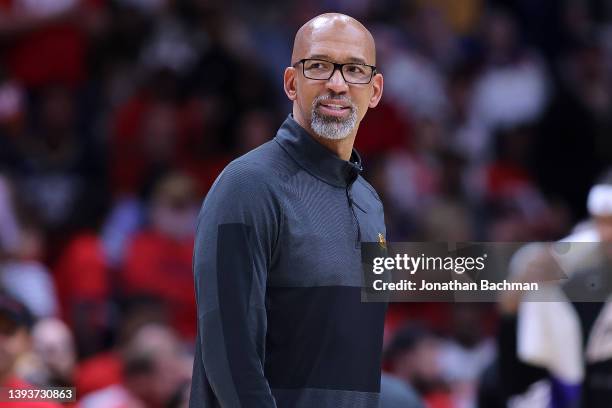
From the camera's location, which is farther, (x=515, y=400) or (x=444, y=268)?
(x=515, y=400)

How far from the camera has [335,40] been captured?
2930 mm

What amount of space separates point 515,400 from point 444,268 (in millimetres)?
1949

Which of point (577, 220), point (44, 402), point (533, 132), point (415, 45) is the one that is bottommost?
point (44, 402)

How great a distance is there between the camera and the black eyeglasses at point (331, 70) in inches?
116

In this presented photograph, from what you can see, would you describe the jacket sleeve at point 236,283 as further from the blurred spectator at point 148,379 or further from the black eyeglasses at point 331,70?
the blurred spectator at point 148,379

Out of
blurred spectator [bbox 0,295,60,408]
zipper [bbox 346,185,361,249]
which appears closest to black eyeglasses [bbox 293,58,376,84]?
zipper [bbox 346,185,361,249]

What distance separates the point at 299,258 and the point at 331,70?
425 mm

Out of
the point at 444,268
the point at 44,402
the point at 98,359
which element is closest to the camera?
the point at 444,268

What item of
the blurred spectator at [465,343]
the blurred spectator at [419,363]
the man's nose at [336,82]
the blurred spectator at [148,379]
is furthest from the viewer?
the blurred spectator at [465,343]

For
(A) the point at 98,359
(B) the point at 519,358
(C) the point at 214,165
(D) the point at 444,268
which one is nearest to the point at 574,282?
(D) the point at 444,268

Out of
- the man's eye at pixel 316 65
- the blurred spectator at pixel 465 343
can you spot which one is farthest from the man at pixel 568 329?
the blurred spectator at pixel 465 343

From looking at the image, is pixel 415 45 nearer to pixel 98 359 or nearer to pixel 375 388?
pixel 98 359

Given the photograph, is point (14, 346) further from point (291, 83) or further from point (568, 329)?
point (568, 329)

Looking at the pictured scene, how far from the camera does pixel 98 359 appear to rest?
609cm
